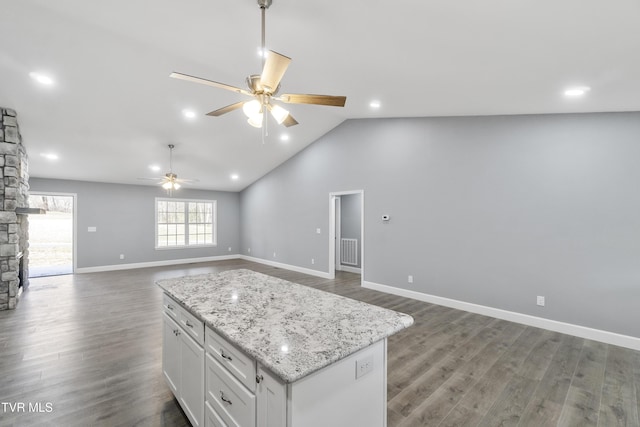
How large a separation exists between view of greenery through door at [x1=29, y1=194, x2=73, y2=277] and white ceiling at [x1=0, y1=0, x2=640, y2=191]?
11.4 ft

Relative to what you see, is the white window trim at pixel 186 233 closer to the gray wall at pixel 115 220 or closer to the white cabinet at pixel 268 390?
the gray wall at pixel 115 220

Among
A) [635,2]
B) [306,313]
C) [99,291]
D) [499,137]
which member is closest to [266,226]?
[99,291]

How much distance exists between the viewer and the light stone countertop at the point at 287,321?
1097 mm

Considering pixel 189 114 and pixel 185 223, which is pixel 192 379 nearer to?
pixel 189 114

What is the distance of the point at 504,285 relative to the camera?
3863 mm

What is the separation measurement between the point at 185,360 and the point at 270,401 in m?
1.04

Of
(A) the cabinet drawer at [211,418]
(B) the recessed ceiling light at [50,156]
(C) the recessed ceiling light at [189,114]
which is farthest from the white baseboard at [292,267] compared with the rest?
(B) the recessed ceiling light at [50,156]

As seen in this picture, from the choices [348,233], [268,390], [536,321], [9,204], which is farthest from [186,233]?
[536,321]

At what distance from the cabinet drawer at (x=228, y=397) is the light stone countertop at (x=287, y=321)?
221 millimetres

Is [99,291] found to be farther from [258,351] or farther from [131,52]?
[258,351]

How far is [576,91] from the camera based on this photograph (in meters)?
2.73

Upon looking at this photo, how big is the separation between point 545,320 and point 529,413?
2.03m

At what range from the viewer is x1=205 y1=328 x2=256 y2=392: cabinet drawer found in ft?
3.96

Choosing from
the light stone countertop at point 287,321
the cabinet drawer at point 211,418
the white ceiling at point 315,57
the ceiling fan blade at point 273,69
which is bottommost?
the cabinet drawer at point 211,418
